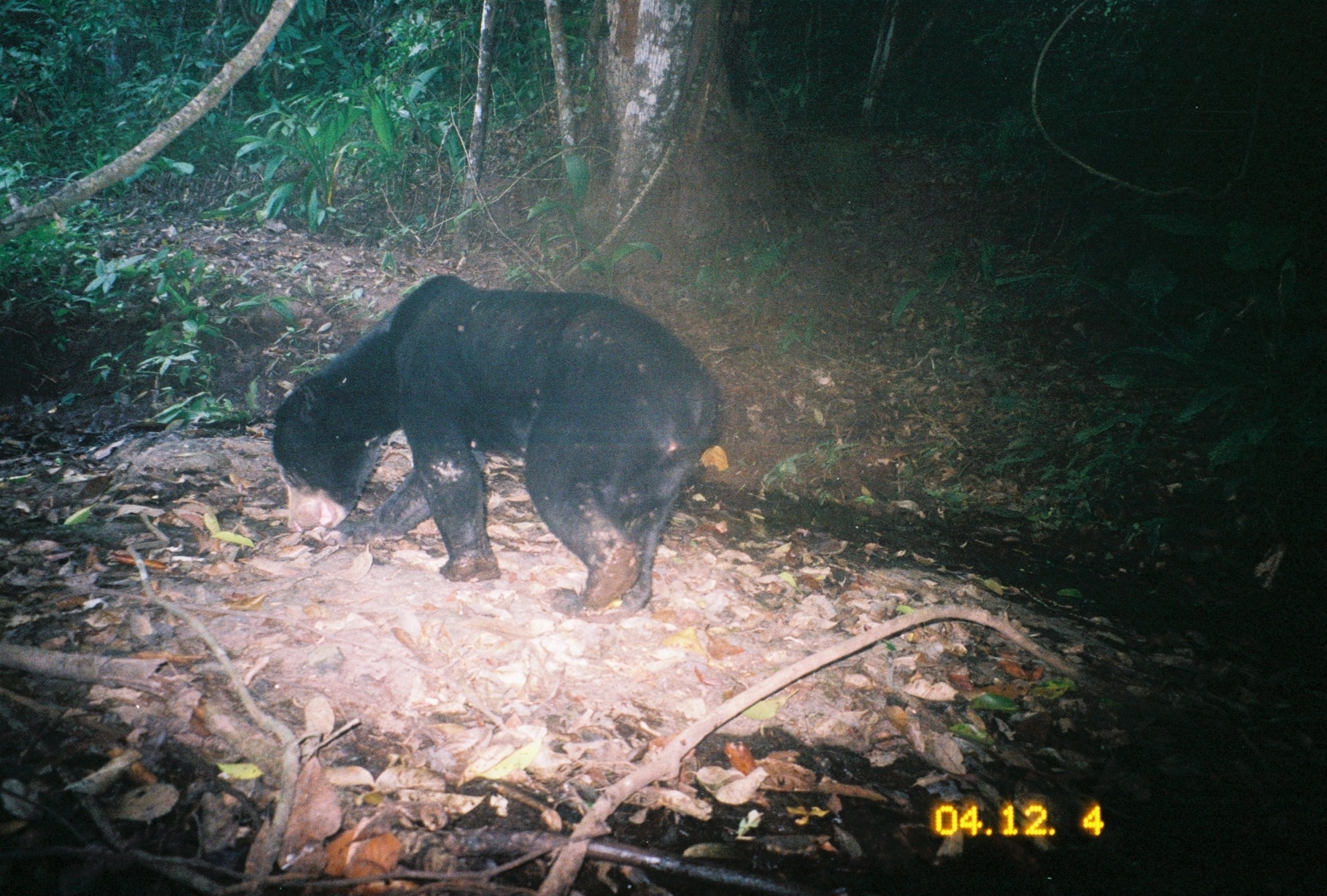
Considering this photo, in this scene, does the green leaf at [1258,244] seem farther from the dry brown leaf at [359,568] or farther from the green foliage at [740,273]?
the dry brown leaf at [359,568]

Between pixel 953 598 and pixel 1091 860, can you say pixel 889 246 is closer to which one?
pixel 953 598

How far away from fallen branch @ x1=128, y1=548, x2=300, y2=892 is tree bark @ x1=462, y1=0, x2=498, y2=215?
5807 millimetres

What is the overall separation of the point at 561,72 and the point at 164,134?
4.56 meters

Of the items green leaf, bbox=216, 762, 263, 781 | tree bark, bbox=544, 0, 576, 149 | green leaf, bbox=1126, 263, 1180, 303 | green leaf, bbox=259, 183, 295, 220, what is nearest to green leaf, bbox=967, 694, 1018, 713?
green leaf, bbox=216, 762, 263, 781

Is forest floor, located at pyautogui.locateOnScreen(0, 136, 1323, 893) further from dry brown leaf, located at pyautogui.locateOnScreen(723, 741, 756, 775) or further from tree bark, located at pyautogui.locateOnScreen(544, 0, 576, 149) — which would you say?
tree bark, located at pyautogui.locateOnScreen(544, 0, 576, 149)

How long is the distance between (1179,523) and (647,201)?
Answer: 6.16 meters

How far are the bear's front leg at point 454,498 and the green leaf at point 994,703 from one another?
2.68 meters

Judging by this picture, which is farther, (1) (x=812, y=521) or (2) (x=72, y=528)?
(1) (x=812, y=521)

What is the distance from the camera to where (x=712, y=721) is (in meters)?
2.33

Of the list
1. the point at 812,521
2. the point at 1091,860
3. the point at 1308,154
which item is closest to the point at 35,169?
the point at 812,521

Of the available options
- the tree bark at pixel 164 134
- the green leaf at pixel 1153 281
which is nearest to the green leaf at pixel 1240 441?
the green leaf at pixel 1153 281

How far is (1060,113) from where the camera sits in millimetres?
8219

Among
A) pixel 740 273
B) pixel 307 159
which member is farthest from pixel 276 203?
pixel 740 273

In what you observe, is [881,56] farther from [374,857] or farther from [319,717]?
[374,857]
